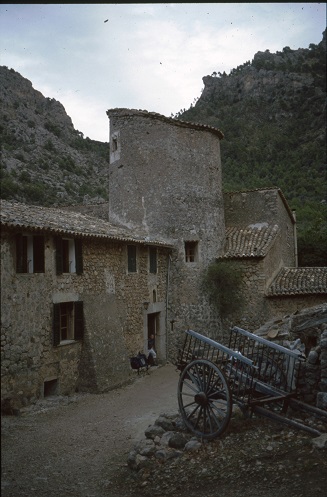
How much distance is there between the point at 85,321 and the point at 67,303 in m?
0.75

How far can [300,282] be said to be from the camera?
686 inches

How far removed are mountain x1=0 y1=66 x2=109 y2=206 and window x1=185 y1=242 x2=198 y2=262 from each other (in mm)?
6009

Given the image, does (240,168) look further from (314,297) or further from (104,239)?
(104,239)

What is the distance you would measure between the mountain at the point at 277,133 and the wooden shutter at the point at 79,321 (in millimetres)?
9571

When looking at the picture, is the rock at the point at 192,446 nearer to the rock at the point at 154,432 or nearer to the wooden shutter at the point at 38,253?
the rock at the point at 154,432

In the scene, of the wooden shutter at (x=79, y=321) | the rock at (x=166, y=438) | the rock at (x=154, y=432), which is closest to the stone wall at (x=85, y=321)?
the wooden shutter at (x=79, y=321)

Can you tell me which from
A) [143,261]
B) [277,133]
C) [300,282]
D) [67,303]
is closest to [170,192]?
[143,261]

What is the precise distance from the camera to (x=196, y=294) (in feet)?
56.6

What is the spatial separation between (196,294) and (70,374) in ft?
22.1

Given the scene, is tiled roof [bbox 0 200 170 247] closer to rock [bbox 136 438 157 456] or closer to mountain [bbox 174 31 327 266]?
rock [bbox 136 438 157 456]

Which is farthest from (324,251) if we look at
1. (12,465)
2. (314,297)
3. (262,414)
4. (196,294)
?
(12,465)

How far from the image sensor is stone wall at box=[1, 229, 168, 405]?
10.1 meters

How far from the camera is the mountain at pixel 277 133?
19.6 metres

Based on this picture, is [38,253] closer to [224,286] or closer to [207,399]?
[207,399]
